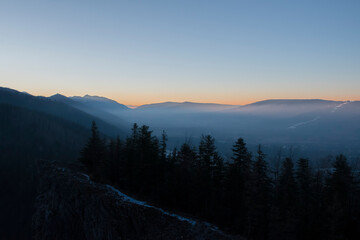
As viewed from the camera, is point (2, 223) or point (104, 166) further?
point (2, 223)

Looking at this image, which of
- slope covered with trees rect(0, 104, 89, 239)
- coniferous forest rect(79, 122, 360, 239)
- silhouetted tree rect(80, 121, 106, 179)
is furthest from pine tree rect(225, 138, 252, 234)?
slope covered with trees rect(0, 104, 89, 239)

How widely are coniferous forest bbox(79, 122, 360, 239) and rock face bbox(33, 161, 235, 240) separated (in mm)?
2977

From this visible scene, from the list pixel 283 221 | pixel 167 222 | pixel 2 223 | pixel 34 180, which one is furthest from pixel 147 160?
pixel 34 180

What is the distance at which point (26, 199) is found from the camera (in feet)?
321

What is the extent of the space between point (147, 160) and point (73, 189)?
33.3 feet

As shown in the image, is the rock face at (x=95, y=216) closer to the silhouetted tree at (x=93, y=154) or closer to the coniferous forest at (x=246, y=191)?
the coniferous forest at (x=246, y=191)

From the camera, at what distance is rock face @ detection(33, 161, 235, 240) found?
64.5 ft

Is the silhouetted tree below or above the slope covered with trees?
above

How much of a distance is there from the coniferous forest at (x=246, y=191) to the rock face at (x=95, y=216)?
2977 mm

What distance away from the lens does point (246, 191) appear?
21.6 m

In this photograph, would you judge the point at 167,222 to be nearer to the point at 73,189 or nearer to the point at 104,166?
the point at 73,189

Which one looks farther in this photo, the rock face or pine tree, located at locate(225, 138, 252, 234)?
pine tree, located at locate(225, 138, 252, 234)

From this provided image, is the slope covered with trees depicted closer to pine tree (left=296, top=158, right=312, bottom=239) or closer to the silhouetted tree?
the silhouetted tree

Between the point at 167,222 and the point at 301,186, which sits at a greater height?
the point at 301,186
